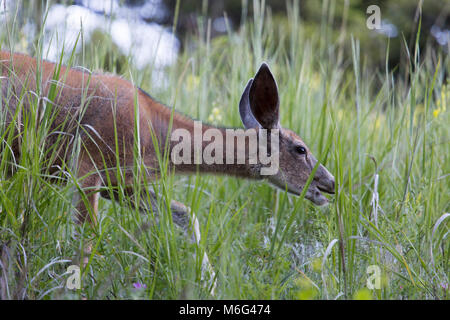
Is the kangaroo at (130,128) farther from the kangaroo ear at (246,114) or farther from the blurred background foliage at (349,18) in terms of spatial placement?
the blurred background foliage at (349,18)

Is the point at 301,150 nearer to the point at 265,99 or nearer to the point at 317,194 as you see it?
the point at 317,194

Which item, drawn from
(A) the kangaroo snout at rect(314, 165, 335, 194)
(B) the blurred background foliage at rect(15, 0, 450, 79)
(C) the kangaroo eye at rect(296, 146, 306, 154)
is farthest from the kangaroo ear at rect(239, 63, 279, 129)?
(B) the blurred background foliage at rect(15, 0, 450, 79)

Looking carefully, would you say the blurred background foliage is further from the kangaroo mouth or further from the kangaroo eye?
the kangaroo mouth

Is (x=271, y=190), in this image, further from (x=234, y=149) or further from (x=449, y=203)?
(x=449, y=203)

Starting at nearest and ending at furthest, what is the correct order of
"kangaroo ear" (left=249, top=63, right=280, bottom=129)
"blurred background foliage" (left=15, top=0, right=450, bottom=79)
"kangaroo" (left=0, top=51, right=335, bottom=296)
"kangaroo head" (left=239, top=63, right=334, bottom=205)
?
"kangaroo" (left=0, top=51, right=335, bottom=296), "kangaroo ear" (left=249, top=63, right=280, bottom=129), "kangaroo head" (left=239, top=63, right=334, bottom=205), "blurred background foliage" (left=15, top=0, right=450, bottom=79)

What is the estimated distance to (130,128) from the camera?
3.39 m

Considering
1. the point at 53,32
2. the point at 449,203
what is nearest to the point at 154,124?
the point at 53,32

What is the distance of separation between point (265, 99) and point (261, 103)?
43 millimetres

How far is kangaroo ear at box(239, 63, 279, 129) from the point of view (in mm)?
3439

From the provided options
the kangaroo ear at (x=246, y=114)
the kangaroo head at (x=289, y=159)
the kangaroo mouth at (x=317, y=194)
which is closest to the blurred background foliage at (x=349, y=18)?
the kangaroo ear at (x=246, y=114)


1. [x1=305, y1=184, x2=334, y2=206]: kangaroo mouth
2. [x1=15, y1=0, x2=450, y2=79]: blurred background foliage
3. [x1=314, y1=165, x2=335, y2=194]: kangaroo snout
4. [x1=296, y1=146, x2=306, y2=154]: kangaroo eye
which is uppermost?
[x1=15, y1=0, x2=450, y2=79]: blurred background foliage

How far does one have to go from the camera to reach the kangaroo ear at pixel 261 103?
344 cm

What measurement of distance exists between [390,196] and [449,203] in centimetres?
43

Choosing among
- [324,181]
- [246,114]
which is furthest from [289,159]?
[246,114]
